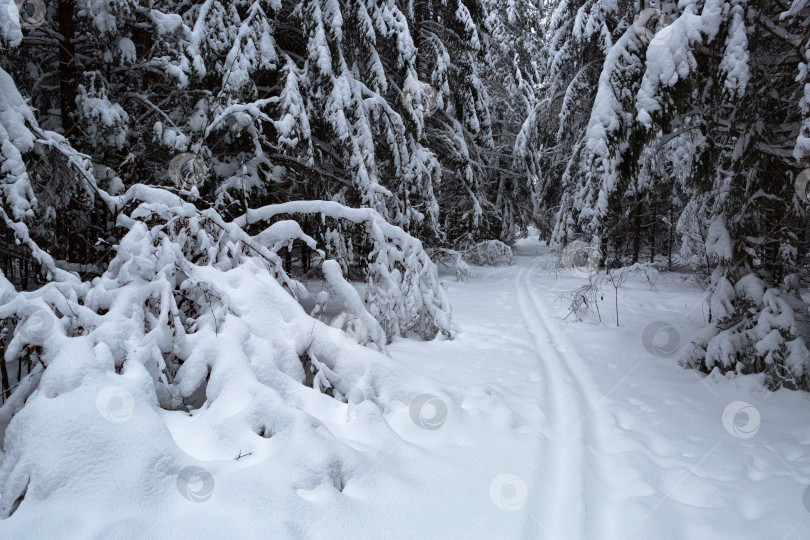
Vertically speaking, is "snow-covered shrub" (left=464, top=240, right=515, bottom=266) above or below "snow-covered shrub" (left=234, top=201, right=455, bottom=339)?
below

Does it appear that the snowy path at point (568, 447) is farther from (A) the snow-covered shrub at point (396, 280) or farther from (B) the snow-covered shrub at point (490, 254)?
(B) the snow-covered shrub at point (490, 254)

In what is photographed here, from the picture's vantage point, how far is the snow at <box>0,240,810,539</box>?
2223 mm

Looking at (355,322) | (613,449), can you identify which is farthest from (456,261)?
(613,449)

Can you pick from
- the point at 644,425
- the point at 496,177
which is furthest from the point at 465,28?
the point at 644,425

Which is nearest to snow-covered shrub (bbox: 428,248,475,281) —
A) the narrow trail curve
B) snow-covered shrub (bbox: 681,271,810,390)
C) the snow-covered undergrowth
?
the narrow trail curve

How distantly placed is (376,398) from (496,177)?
54.2 feet

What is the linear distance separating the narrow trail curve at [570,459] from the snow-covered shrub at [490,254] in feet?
40.5

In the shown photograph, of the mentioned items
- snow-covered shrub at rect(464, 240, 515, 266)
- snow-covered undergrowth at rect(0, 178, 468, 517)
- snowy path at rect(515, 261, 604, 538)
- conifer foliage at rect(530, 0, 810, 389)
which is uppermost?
conifer foliage at rect(530, 0, 810, 389)

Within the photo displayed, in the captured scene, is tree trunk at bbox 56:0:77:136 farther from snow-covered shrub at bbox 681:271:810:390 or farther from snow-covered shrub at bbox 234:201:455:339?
snow-covered shrub at bbox 681:271:810:390

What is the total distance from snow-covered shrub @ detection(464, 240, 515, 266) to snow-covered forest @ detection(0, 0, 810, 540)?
9016mm

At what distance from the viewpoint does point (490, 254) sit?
18.7m

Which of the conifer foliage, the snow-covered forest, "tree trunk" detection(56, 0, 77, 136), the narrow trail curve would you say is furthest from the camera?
"tree trunk" detection(56, 0, 77, 136)

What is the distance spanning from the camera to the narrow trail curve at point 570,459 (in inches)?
110

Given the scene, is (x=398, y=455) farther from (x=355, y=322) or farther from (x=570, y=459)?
(x=355, y=322)
